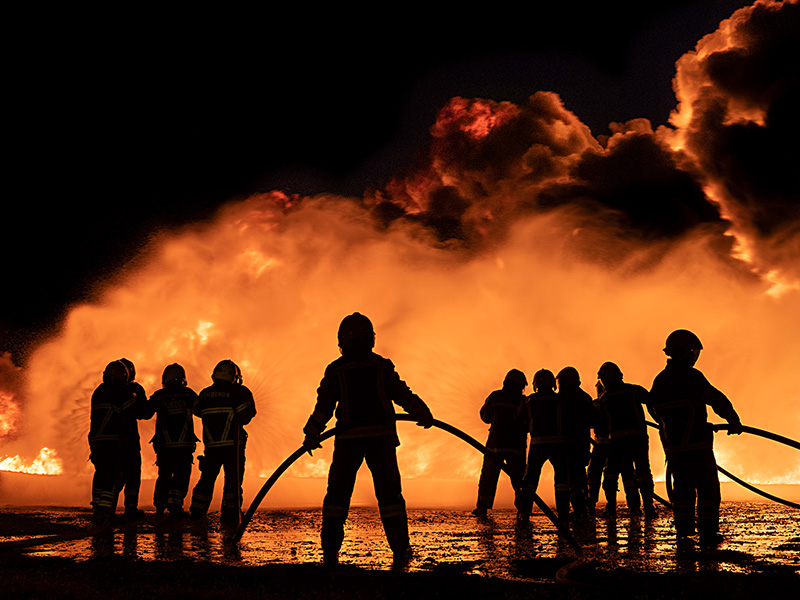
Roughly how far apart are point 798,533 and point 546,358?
17296 mm

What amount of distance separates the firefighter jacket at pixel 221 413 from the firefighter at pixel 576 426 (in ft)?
14.5

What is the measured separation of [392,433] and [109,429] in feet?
18.0

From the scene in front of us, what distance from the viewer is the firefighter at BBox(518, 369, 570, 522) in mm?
11352

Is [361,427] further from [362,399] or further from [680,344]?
[680,344]

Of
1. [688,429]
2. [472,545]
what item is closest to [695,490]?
[688,429]

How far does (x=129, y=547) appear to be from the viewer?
8164 mm

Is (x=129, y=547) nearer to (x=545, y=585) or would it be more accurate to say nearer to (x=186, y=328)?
(x=545, y=585)

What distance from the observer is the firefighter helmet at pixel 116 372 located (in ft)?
36.7

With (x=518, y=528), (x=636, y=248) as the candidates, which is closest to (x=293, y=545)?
(x=518, y=528)

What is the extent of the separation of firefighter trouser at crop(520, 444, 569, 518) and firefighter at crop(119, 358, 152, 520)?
548cm

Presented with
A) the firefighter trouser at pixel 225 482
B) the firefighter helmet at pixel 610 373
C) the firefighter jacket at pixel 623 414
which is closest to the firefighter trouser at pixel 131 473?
the firefighter trouser at pixel 225 482

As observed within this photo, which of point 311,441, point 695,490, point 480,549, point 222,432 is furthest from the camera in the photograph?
point 222,432

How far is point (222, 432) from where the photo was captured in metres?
10.9

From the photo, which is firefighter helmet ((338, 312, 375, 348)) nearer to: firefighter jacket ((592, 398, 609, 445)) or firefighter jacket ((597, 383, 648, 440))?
firefighter jacket ((592, 398, 609, 445))
